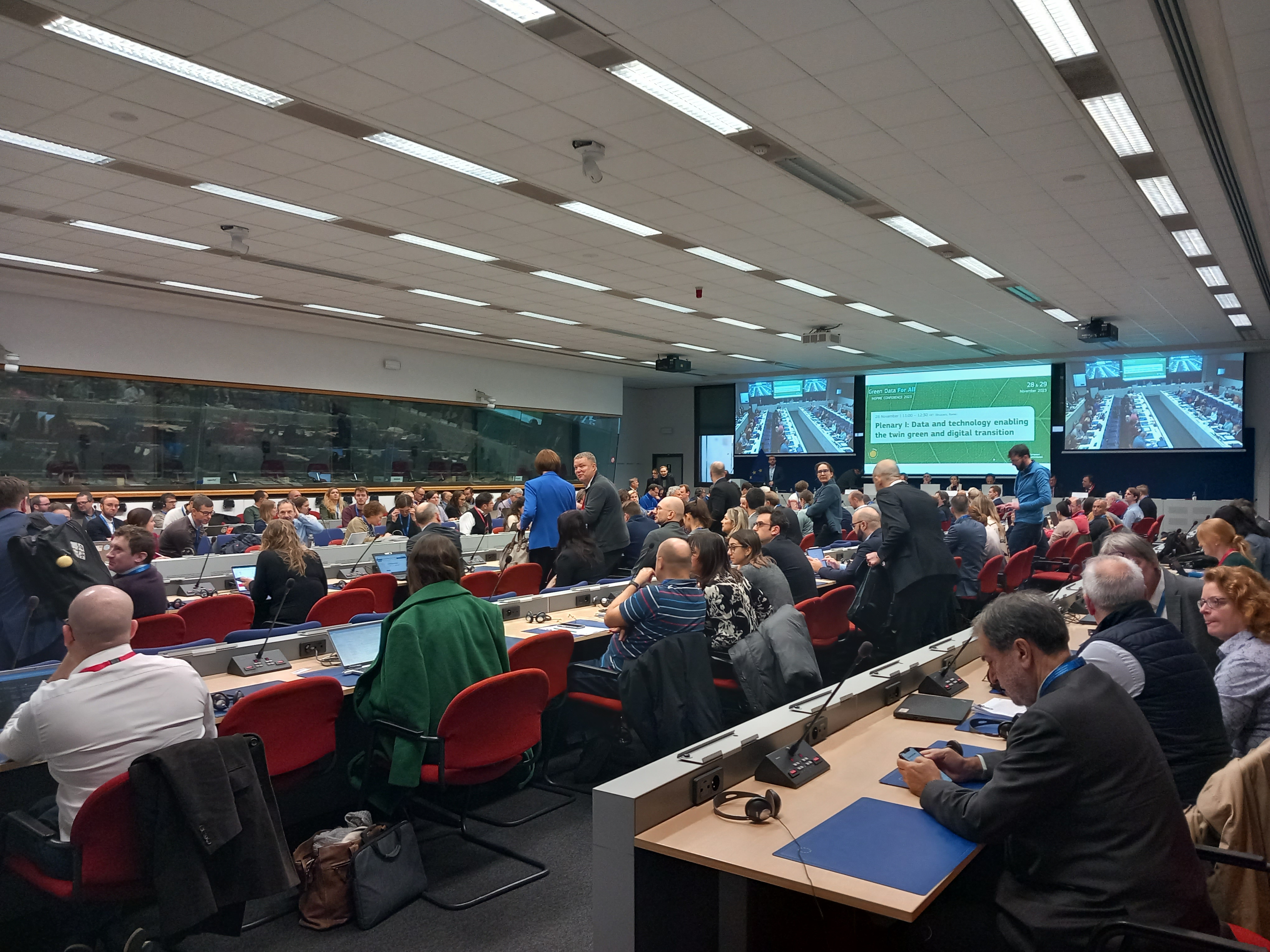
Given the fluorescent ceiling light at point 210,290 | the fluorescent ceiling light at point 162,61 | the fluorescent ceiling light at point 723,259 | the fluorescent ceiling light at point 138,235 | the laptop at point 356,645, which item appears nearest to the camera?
the laptop at point 356,645

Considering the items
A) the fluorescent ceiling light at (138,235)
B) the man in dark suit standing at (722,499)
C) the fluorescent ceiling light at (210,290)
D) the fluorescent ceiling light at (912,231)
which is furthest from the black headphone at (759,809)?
the fluorescent ceiling light at (210,290)

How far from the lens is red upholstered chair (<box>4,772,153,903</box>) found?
2.14 meters

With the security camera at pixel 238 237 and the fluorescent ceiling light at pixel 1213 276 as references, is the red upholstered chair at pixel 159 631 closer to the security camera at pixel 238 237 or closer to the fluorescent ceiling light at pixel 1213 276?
the security camera at pixel 238 237

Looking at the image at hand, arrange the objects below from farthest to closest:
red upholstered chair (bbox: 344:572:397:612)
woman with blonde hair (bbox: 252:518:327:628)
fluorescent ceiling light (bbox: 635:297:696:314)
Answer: fluorescent ceiling light (bbox: 635:297:696:314), red upholstered chair (bbox: 344:572:397:612), woman with blonde hair (bbox: 252:518:327:628)

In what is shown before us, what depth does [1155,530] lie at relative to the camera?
10.3m

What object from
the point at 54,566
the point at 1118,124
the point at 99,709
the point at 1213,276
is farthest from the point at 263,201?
the point at 1213,276

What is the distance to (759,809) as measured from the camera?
78.5 inches

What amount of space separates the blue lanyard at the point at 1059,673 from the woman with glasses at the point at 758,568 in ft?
7.30

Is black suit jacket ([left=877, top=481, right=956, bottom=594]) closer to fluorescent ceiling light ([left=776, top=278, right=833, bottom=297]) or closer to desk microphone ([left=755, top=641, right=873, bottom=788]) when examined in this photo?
desk microphone ([left=755, top=641, right=873, bottom=788])

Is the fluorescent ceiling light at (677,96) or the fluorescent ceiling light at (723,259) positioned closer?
the fluorescent ceiling light at (677,96)

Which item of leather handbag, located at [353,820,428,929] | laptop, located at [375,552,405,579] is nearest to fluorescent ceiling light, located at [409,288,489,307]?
laptop, located at [375,552,405,579]

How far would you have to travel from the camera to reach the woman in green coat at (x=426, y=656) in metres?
3.01

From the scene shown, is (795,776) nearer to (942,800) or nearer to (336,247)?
(942,800)

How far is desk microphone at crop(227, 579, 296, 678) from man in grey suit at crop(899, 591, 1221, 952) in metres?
2.73
